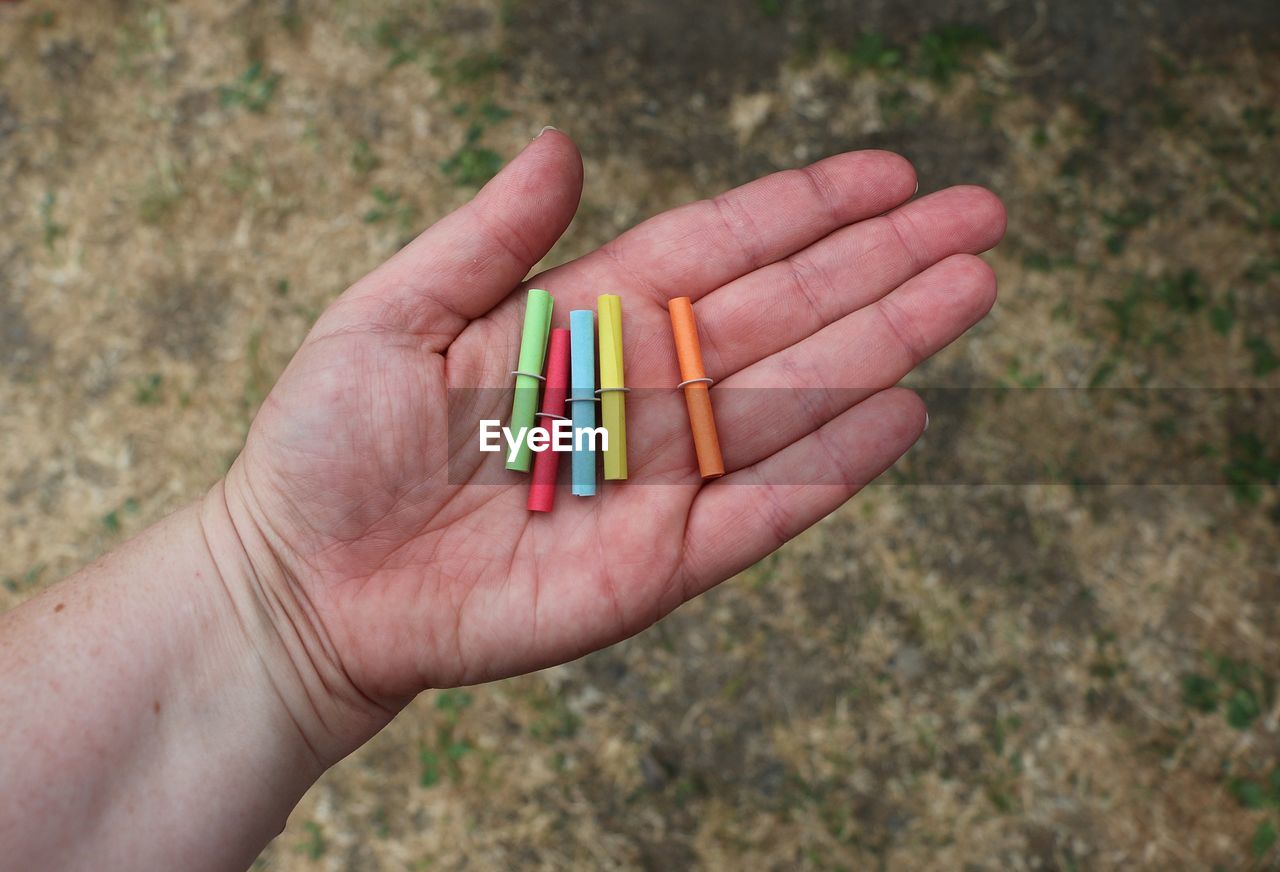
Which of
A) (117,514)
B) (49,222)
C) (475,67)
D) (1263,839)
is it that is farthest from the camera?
(475,67)

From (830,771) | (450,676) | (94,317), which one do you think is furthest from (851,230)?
(94,317)

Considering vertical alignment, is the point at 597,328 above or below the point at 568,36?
below

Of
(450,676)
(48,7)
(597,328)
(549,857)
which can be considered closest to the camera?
(450,676)

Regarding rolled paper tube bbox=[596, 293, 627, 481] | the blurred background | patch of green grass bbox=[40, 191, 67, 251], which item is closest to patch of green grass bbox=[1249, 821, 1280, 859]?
the blurred background

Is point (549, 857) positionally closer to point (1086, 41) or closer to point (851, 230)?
point (851, 230)

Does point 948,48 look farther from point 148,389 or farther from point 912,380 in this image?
point 148,389

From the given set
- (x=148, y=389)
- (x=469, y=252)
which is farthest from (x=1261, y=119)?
(x=148, y=389)

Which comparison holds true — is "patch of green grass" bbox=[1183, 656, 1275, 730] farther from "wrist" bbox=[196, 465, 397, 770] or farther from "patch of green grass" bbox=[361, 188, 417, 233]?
"patch of green grass" bbox=[361, 188, 417, 233]
